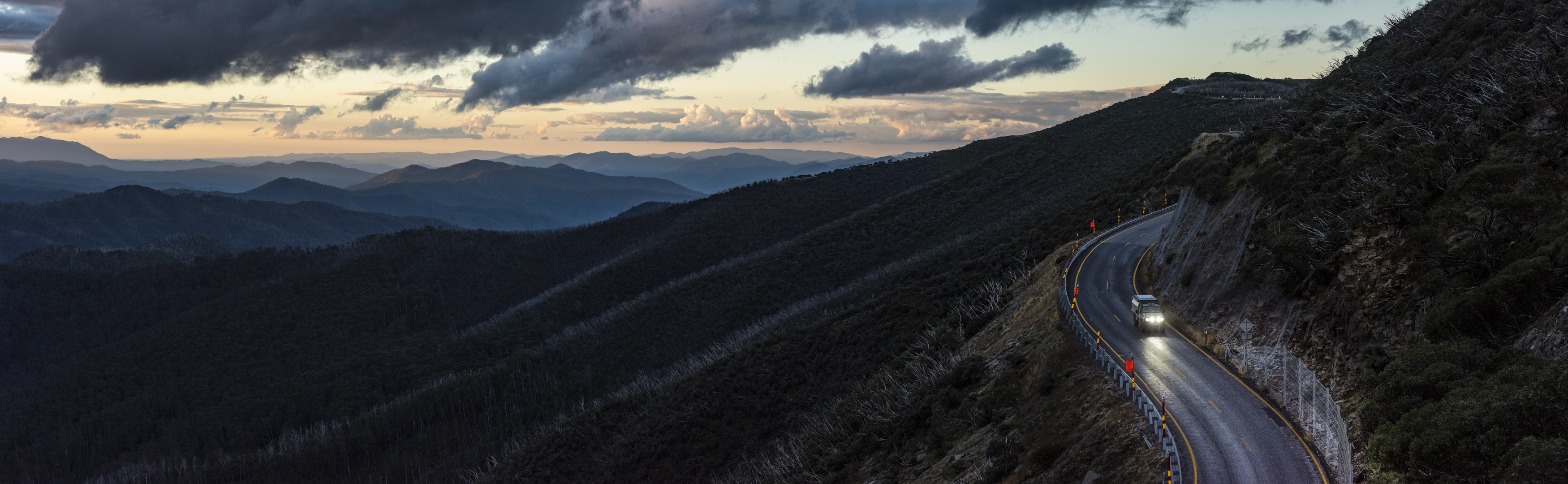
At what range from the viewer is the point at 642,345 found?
272 feet

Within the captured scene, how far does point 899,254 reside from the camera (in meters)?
75.9

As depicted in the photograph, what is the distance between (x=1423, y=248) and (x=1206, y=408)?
A: 6326mm

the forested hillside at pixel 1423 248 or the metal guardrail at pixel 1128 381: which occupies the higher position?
the forested hillside at pixel 1423 248

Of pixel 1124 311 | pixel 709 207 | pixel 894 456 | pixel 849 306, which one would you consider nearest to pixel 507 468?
pixel 849 306

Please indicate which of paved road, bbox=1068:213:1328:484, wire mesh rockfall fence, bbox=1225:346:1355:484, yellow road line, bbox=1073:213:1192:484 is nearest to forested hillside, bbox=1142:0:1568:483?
wire mesh rockfall fence, bbox=1225:346:1355:484

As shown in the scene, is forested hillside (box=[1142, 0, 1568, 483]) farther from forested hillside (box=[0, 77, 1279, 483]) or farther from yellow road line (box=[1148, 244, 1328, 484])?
forested hillside (box=[0, 77, 1279, 483])

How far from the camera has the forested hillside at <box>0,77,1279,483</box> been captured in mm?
28953

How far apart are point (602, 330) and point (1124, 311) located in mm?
75442

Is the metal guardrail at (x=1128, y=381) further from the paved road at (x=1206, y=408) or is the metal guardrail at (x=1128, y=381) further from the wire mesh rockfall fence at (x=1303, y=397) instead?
the wire mesh rockfall fence at (x=1303, y=397)

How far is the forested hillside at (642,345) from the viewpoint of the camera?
28953 millimetres

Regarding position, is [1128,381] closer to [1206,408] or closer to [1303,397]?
[1206,408]

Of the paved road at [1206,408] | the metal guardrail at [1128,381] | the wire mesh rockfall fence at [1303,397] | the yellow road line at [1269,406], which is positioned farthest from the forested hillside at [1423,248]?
the metal guardrail at [1128,381]

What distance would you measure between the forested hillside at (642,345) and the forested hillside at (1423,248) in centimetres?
522

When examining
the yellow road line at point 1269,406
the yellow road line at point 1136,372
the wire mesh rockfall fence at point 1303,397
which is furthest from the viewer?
the yellow road line at point 1136,372
